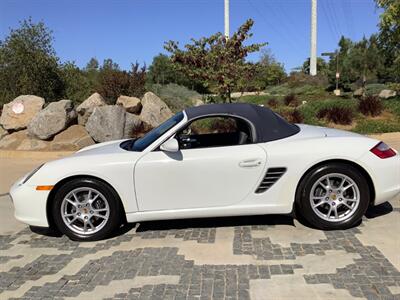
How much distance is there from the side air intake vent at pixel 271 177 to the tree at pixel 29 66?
40.8 ft

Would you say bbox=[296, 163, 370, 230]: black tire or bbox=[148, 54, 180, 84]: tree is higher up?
bbox=[148, 54, 180, 84]: tree

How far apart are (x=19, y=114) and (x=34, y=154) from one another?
7.00ft

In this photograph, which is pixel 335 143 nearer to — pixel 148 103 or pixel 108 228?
pixel 108 228

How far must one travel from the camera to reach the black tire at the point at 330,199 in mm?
4344

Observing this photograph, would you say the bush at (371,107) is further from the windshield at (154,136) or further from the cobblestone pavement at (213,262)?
the windshield at (154,136)

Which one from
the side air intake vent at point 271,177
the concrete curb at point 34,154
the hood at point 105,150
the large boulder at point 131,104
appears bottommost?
the concrete curb at point 34,154

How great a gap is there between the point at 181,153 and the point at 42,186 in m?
1.44

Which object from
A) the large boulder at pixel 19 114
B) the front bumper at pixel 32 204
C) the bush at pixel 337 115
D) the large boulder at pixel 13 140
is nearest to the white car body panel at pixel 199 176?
the front bumper at pixel 32 204

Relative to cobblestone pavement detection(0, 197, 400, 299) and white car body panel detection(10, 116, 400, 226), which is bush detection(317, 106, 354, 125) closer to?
cobblestone pavement detection(0, 197, 400, 299)

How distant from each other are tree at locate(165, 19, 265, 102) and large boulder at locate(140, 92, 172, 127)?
3.94 feet

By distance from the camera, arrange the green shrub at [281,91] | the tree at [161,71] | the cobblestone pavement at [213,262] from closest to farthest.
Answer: the cobblestone pavement at [213,262], the green shrub at [281,91], the tree at [161,71]

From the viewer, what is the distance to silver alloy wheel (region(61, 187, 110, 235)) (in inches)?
175

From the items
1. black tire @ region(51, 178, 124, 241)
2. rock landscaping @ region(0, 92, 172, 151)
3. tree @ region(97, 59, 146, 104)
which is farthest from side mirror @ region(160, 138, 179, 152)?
tree @ region(97, 59, 146, 104)

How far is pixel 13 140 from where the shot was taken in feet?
37.2
